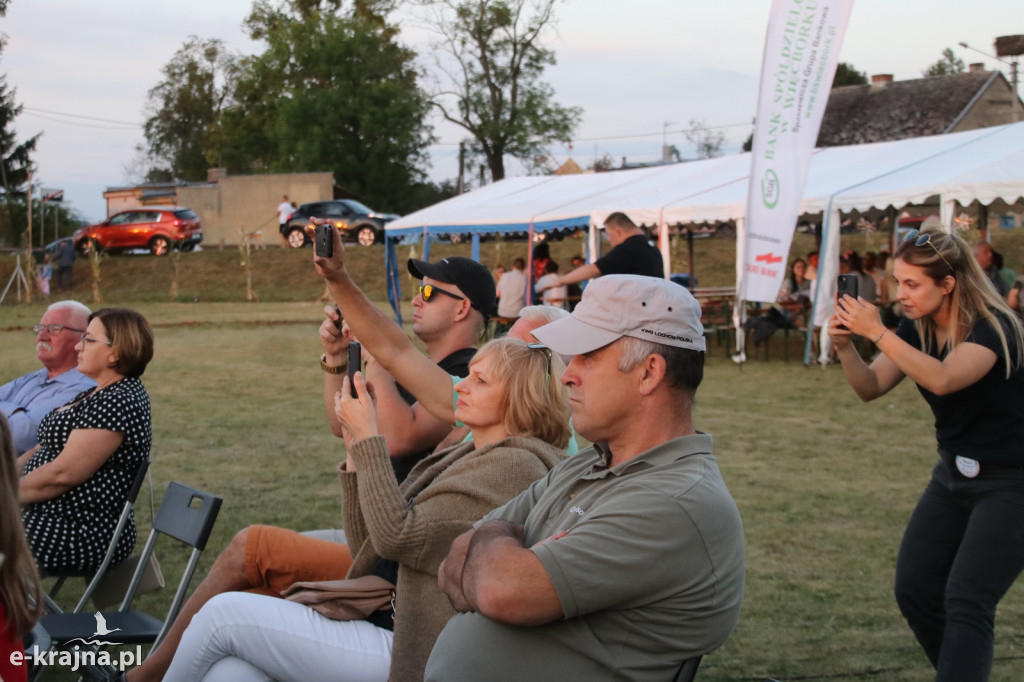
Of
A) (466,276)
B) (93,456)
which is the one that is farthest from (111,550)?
(466,276)

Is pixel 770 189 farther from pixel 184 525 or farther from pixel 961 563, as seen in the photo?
→ pixel 184 525

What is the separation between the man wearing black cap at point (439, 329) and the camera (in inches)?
141

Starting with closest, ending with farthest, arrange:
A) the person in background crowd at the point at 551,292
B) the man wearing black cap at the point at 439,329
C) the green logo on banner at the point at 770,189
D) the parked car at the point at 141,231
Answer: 1. the man wearing black cap at the point at 439,329
2. the green logo on banner at the point at 770,189
3. the person in background crowd at the point at 551,292
4. the parked car at the point at 141,231

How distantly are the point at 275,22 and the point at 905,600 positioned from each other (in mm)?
63329

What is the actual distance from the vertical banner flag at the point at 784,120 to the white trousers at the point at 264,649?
831cm

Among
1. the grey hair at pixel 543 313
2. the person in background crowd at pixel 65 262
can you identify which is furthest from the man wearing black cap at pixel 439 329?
the person in background crowd at pixel 65 262

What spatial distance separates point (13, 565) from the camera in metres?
2.37

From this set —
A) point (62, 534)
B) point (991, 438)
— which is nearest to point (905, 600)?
point (991, 438)

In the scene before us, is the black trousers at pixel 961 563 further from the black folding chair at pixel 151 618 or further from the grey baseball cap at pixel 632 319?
the black folding chair at pixel 151 618

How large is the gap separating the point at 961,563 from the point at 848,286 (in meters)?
0.89

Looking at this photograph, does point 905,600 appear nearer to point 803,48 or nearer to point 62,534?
point 62,534

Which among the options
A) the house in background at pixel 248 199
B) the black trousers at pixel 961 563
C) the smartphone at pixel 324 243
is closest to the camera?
the smartphone at pixel 324 243

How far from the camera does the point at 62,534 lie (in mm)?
3973

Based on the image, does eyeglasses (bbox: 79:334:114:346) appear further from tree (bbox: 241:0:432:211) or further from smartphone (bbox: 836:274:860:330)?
tree (bbox: 241:0:432:211)
